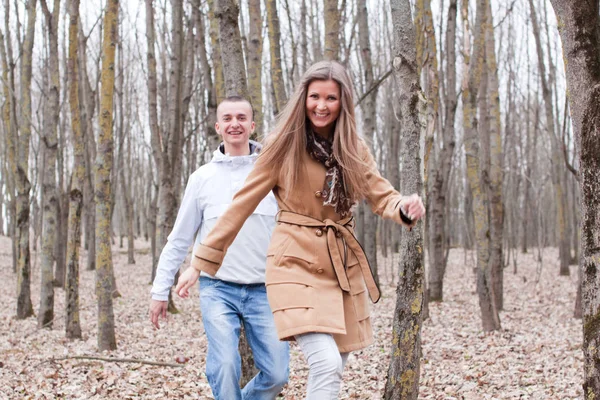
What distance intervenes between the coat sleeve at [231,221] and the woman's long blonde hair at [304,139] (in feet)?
0.23

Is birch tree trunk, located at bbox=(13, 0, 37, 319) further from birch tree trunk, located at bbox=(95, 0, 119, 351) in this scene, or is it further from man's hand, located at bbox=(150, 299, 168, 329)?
man's hand, located at bbox=(150, 299, 168, 329)

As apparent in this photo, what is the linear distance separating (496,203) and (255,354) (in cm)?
735

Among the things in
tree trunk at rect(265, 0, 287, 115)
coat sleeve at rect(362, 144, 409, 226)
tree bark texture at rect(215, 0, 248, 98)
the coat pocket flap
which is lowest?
the coat pocket flap

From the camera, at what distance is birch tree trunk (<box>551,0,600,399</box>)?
296 centimetres

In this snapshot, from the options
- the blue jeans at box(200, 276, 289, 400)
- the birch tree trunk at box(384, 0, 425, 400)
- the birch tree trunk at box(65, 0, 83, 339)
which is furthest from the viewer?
the birch tree trunk at box(65, 0, 83, 339)

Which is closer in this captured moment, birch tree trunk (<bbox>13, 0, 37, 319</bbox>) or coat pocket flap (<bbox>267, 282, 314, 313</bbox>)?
coat pocket flap (<bbox>267, 282, 314, 313</bbox>)

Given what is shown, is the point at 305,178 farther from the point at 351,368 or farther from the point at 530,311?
the point at 530,311

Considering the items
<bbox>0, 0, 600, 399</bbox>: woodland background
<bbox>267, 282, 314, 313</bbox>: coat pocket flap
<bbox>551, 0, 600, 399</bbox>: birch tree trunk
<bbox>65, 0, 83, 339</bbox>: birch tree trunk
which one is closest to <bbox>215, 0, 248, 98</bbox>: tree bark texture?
<bbox>0, 0, 600, 399</bbox>: woodland background

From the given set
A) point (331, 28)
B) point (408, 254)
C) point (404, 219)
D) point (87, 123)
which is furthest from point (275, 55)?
point (404, 219)

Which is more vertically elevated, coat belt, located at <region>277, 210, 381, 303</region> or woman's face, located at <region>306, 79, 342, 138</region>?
woman's face, located at <region>306, 79, 342, 138</region>

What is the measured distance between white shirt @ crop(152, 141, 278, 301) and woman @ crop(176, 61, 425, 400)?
417 millimetres

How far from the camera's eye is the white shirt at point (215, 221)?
11.3 ft

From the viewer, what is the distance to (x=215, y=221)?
3.57m

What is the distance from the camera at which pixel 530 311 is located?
34.3 feet
